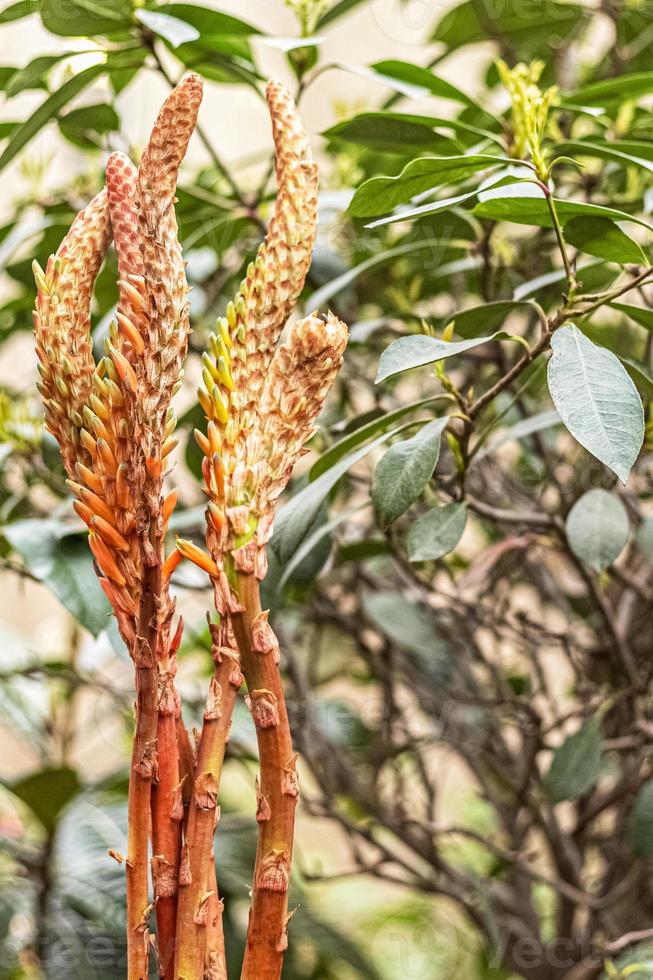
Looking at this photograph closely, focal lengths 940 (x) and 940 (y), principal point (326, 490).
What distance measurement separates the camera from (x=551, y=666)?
206cm

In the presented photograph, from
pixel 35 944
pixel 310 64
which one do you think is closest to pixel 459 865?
pixel 35 944

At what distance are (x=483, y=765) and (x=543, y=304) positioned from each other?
0.55m

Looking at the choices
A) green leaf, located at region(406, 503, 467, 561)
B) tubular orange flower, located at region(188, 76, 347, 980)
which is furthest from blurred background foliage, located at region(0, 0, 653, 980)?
tubular orange flower, located at region(188, 76, 347, 980)

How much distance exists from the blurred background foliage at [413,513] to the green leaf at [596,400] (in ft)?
0.27

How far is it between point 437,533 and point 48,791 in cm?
62

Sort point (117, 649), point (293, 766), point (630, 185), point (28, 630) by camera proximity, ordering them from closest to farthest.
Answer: point (293, 766) < point (117, 649) < point (630, 185) < point (28, 630)

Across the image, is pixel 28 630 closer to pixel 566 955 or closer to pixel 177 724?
pixel 566 955

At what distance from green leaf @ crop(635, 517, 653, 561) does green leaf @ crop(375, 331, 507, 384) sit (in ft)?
0.82

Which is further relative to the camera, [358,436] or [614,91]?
[614,91]

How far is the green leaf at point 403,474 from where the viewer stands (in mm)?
500

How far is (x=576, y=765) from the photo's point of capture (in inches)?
28.7

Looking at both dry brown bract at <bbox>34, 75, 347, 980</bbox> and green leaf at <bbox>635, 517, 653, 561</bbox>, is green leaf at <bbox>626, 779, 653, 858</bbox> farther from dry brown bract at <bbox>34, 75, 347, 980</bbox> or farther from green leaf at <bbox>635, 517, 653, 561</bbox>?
dry brown bract at <bbox>34, 75, 347, 980</bbox>

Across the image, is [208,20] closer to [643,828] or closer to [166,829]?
[166,829]

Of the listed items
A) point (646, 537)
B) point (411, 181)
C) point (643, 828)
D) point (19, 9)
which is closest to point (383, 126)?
point (411, 181)
